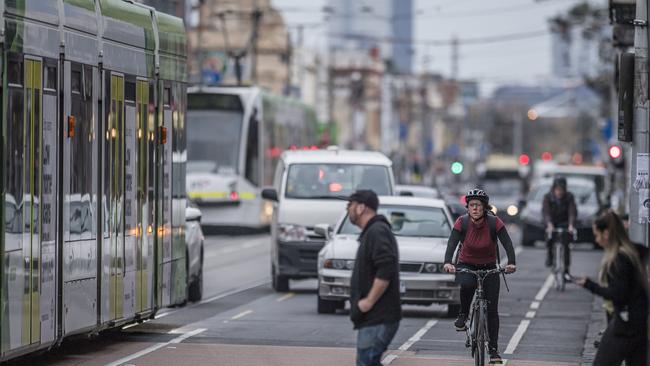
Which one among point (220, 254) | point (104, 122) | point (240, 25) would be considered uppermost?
point (240, 25)

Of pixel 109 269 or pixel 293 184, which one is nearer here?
pixel 109 269

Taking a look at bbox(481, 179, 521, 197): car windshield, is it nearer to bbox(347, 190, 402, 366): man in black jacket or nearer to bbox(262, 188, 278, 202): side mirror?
bbox(262, 188, 278, 202): side mirror

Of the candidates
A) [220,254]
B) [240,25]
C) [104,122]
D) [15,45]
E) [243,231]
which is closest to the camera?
[15,45]

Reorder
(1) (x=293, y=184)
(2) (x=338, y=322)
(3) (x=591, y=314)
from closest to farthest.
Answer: (2) (x=338, y=322) → (3) (x=591, y=314) → (1) (x=293, y=184)

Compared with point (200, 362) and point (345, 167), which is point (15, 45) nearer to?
point (200, 362)

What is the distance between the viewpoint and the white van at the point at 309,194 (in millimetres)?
25234

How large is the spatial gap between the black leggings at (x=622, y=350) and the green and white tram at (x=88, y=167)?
438cm

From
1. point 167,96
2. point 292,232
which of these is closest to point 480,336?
point 167,96

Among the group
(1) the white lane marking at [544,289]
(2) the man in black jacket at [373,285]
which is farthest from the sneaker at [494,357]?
(1) the white lane marking at [544,289]

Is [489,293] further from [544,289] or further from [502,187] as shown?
[502,187]

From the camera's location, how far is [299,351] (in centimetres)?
1689

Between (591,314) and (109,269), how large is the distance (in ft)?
29.7

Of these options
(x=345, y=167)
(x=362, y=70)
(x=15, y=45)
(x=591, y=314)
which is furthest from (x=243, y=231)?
(x=362, y=70)

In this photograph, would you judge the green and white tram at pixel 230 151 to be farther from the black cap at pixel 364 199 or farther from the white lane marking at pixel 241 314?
the black cap at pixel 364 199
